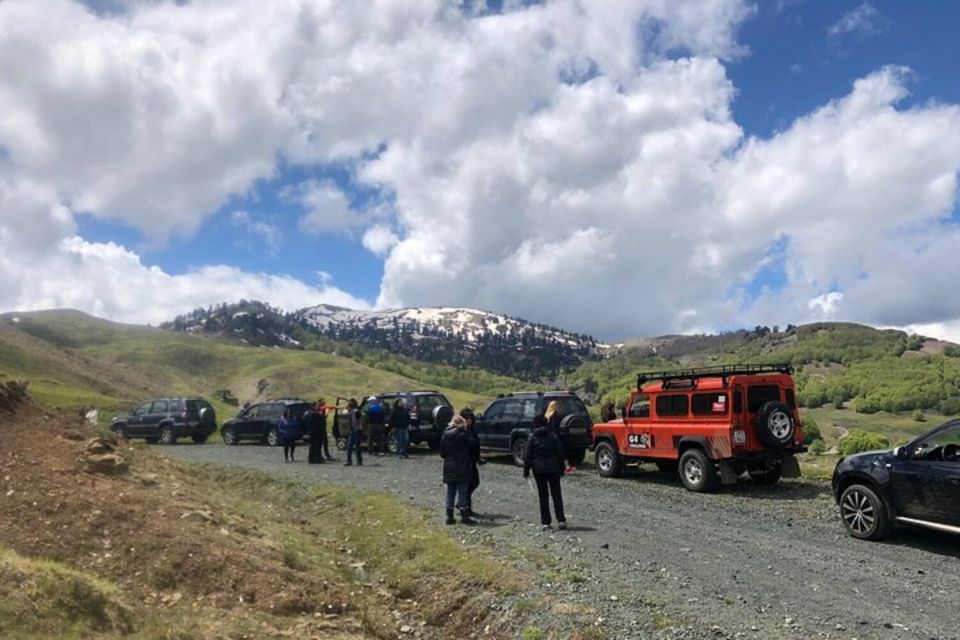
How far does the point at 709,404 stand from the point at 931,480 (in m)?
5.95

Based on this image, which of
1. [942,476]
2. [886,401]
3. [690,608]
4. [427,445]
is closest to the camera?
[690,608]

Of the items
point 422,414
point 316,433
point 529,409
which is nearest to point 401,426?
point 422,414

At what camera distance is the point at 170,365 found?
150000 millimetres

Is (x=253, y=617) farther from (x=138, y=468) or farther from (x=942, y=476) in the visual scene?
(x=942, y=476)

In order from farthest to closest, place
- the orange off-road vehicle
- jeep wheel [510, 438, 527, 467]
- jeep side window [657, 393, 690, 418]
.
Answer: jeep wheel [510, 438, 527, 467]
jeep side window [657, 393, 690, 418]
the orange off-road vehicle

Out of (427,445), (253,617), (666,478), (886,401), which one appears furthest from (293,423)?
(886,401)

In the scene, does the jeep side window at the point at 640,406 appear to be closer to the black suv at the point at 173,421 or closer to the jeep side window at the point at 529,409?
the jeep side window at the point at 529,409

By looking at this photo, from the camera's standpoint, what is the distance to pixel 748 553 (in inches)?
387

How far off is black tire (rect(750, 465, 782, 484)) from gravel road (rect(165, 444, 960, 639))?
30cm

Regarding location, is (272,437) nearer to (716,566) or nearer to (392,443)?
(392,443)

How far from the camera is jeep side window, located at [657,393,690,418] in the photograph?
52.9ft

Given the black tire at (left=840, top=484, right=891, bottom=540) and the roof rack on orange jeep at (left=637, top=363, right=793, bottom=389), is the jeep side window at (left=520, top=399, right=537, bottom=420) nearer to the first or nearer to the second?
the roof rack on orange jeep at (left=637, top=363, right=793, bottom=389)

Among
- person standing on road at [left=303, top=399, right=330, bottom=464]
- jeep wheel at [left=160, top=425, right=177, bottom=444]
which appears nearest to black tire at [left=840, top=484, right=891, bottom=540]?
person standing on road at [left=303, top=399, right=330, bottom=464]

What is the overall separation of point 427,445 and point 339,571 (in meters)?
16.7
